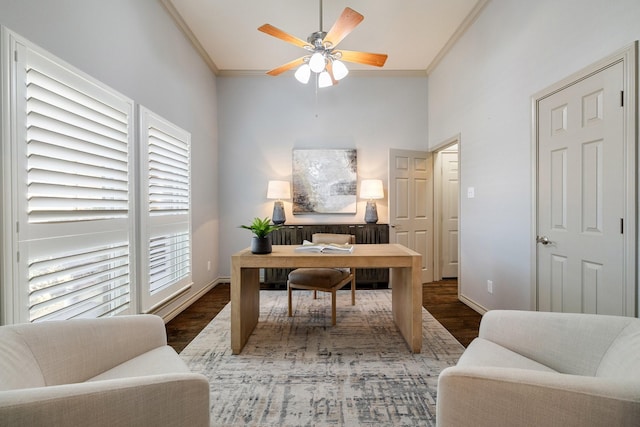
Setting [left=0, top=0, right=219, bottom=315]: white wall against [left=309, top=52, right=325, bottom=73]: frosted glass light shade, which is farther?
[left=309, top=52, right=325, bottom=73]: frosted glass light shade

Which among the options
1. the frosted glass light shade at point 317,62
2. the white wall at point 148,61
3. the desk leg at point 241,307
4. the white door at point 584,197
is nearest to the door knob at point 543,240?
the white door at point 584,197

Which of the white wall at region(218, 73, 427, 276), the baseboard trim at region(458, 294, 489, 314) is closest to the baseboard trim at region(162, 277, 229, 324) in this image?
the white wall at region(218, 73, 427, 276)

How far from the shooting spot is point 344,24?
81.7 inches

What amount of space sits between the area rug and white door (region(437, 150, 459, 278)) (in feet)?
6.20

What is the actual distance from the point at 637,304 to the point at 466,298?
1832 mm

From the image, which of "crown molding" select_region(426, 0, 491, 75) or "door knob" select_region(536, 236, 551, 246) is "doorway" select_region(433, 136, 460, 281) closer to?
"crown molding" select_region(426, 0, 491, 75)

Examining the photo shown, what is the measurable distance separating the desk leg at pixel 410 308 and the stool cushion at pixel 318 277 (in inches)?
23.1

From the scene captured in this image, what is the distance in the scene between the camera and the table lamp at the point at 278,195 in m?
3.99

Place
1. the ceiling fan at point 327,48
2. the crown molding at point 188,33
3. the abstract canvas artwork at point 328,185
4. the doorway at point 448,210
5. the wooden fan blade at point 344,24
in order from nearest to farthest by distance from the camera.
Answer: the wooden fan blade at point 344,24 → the ceiling fan at point 327,48 → the crown molding at point 188,33 → the abstract canvas artwork at point 328,185 → the doorway at point 448,210

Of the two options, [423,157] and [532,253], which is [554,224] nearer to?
[532,253]

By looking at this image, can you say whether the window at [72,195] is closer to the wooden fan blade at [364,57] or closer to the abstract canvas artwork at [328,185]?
the wooden fan blade at [364,57]

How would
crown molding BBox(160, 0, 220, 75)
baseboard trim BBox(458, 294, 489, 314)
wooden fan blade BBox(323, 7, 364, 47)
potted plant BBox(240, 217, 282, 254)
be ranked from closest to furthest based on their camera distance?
wooden fan blade BBox(323, 7, 364, 47)
potted plant BBox(240, 217, 282, 254)
crown molding BBox(160, 0, 220, 75)
baseboard trim BBox(458, 294, 489, 314)

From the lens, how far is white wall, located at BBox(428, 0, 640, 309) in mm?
1793

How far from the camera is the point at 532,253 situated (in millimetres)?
2260
